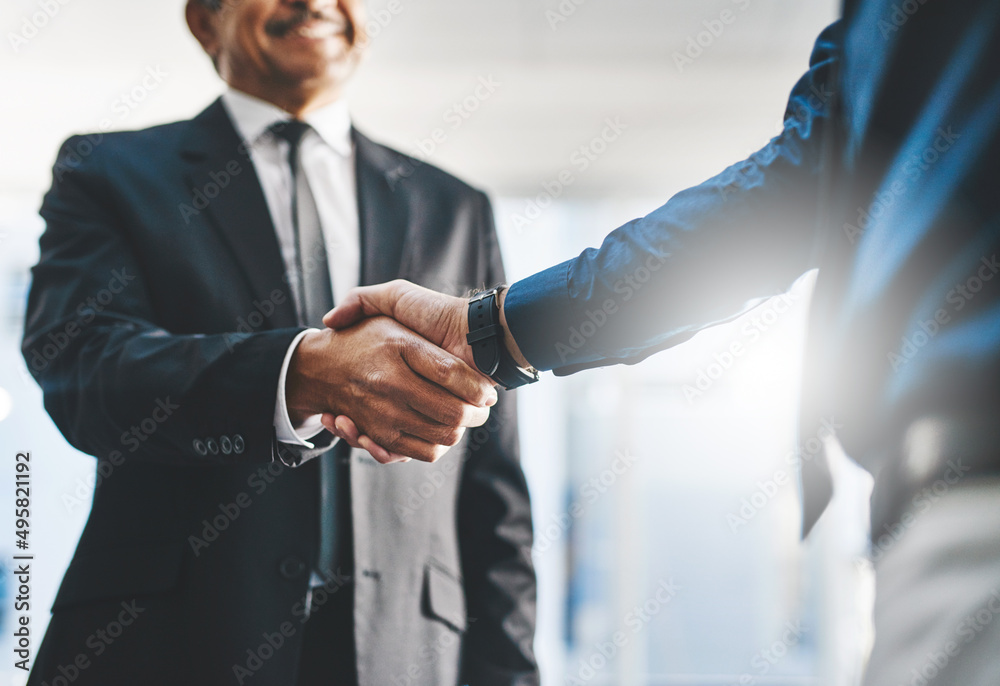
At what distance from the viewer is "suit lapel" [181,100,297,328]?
3.13 ft

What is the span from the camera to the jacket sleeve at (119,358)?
33.8 inches

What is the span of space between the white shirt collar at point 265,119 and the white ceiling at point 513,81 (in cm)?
131

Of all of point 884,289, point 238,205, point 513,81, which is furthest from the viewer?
point 513,81

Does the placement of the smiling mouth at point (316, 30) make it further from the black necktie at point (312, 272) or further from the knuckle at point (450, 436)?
the knuckle at point (450, 436)

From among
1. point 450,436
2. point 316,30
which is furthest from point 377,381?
point 316,30

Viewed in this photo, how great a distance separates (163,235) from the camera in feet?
3.06

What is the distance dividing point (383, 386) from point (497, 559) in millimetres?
344

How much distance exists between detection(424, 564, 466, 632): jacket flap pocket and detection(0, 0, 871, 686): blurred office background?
3.23 ft

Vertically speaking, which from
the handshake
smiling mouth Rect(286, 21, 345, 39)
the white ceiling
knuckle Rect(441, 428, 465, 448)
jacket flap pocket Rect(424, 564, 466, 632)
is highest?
the white ceiling

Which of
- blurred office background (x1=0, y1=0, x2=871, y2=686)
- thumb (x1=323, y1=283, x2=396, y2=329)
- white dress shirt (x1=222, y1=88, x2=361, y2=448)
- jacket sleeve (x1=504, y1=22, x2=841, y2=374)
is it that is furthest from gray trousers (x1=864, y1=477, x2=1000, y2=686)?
blurred office background (x1=0, y1=0, x2=871, y2=686)

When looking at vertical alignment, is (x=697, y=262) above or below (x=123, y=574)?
above

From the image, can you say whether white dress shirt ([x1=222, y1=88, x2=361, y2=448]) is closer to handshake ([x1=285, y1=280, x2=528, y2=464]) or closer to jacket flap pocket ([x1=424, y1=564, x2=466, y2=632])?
handshake ([x1=285, y1=280, x2=528, y2=464])

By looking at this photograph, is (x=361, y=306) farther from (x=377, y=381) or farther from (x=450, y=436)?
(x=450, y=436)

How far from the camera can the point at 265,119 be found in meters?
1.07
